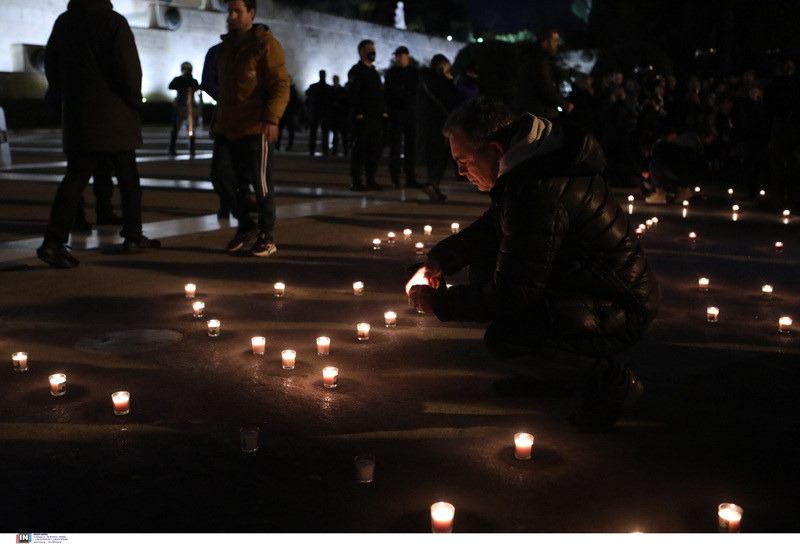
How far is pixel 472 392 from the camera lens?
3.96 m

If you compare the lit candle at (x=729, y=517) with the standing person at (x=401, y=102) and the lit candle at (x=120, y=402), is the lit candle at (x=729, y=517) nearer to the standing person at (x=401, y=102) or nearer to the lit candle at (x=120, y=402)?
the lit candle at (x=120, y=402)

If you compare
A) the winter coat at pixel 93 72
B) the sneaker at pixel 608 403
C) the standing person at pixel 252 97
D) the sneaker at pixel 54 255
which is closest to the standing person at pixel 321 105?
the standing person at pixel 252 97

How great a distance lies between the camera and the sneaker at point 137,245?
7320 mm

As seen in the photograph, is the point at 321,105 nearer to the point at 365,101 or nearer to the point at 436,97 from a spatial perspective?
the point at 436,97

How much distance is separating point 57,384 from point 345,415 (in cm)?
134

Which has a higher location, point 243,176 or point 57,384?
point 243,176

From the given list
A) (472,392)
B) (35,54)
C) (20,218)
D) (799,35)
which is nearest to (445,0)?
(35,54)

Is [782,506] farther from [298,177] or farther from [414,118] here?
[298,177]

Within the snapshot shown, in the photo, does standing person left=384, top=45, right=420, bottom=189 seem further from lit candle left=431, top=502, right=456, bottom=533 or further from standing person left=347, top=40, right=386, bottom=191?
lit candle left=431, top=502, right=456, bottom=533

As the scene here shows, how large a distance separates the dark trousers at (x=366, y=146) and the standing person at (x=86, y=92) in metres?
5.56

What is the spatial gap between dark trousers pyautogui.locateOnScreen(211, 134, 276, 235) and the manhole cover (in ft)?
7.96

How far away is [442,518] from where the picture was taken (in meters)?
2.57

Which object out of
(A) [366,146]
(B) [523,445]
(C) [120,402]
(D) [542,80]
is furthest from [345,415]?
(A) [366,146]

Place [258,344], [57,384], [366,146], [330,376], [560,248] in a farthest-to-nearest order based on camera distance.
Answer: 1. [366,146]
2. [258,344]
3. [330,376]
4. [57,384]
5. [560,248]
